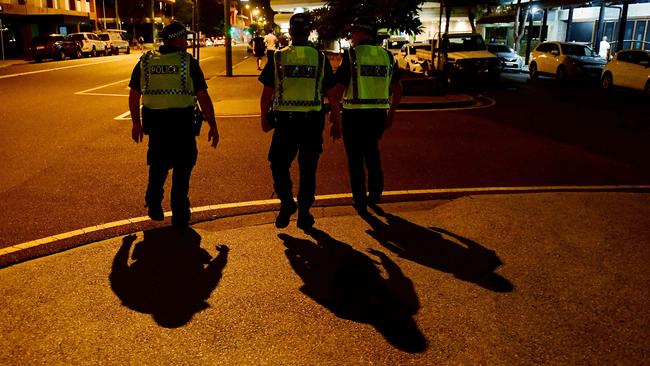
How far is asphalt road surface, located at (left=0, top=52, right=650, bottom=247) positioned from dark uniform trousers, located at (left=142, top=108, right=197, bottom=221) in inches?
25.5

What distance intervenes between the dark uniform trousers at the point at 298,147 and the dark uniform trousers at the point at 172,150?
2.55ft

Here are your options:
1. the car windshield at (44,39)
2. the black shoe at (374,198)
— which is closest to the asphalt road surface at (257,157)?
the black shoe at (374,198)

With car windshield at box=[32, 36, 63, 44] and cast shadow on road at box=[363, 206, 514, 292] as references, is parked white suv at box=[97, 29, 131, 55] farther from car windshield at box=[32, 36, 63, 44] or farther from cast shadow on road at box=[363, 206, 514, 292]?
cast shadow on road at box=[363, 206, 514, 292]

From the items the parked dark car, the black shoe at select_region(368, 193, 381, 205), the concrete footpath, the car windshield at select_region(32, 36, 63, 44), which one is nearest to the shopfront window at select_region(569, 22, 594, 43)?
the parked dark car

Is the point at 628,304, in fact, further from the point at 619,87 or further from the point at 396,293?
the point at 619,87

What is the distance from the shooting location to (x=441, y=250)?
4840 millimetres

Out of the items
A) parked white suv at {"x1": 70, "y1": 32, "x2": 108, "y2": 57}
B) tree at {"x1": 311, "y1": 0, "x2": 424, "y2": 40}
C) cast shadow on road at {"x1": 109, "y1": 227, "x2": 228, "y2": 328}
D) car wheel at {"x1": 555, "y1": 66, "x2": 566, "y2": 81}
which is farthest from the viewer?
parked white suv at {"x1": 70, "y1": 32, "x2": 108, "y2": 57}

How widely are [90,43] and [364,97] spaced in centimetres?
4115

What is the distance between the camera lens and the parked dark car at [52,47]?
3500cm

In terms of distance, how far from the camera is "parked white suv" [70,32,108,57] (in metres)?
41.1

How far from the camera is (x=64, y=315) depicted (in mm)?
3688

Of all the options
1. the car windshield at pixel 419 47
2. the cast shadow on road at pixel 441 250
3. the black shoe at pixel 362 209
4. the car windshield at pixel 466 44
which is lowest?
the cast shadow on road at pixel 441 250

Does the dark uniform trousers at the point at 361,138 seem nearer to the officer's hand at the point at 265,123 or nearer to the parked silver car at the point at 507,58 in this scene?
the officer's hand at the point at 265,123

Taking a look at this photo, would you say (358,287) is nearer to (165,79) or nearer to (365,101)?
(365,101)
